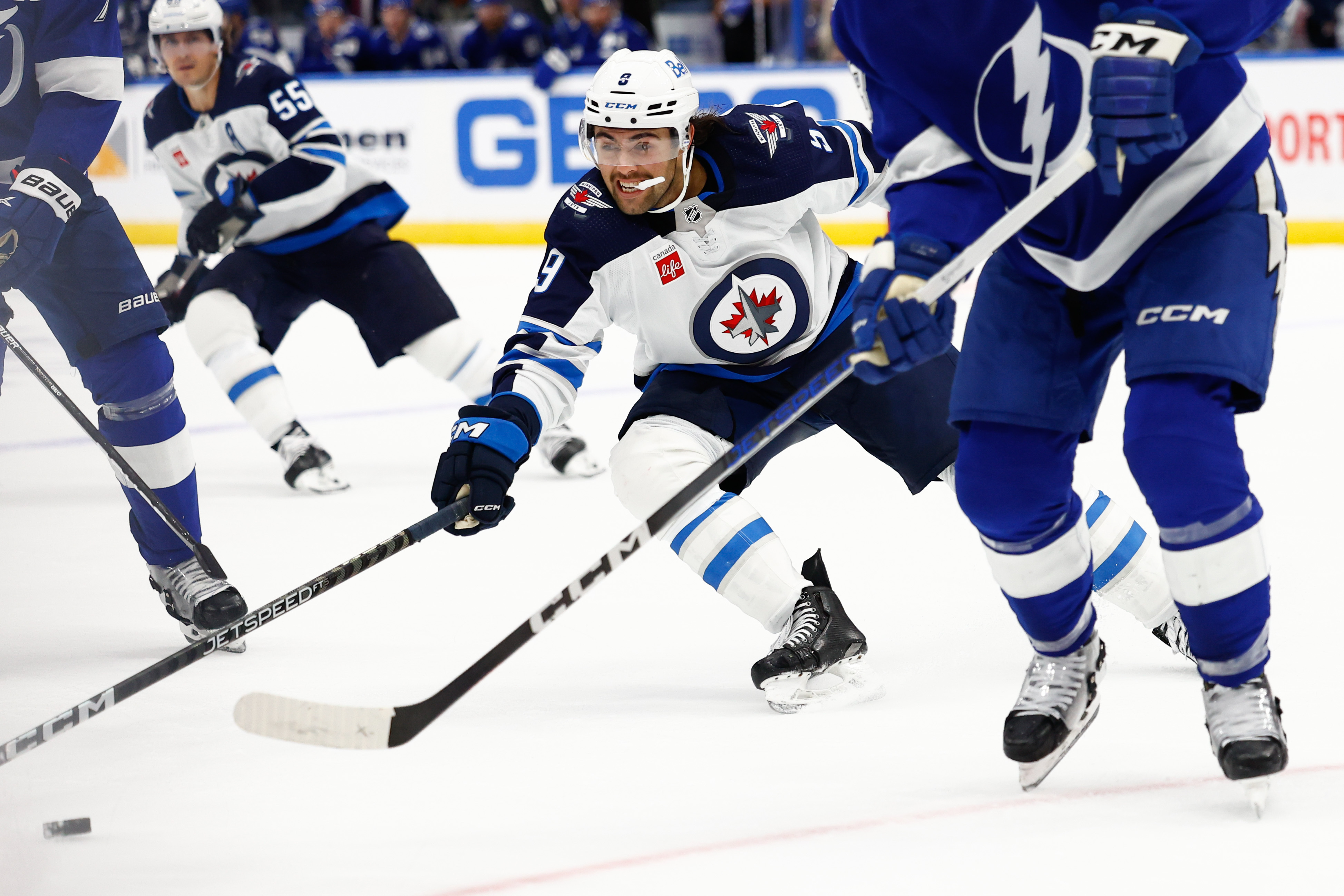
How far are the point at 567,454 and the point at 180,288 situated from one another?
115cm

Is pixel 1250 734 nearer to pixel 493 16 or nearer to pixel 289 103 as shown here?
pixel 289 103

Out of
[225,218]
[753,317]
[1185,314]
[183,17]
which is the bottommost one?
[225,218]

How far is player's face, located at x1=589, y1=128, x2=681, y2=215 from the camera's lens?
95.8 inches

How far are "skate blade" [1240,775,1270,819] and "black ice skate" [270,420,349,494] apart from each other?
2.81 meters

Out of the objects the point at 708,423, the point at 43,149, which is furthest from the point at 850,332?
the point at 43,149

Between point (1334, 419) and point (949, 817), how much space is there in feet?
9.41

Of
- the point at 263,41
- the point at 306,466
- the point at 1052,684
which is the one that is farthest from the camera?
the point at 263,41

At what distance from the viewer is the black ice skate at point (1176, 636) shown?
7.95 feet

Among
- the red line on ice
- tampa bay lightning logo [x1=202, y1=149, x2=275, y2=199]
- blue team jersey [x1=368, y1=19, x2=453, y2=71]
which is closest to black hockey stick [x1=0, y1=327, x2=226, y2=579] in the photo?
the red line on ice

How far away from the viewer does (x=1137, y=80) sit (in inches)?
66.4

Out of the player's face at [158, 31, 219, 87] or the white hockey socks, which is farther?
the player's face at [158, 31, 219, 87]

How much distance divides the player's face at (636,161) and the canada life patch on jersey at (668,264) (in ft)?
0.25

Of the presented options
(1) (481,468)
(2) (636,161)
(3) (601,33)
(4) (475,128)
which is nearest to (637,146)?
(2) (636,161)

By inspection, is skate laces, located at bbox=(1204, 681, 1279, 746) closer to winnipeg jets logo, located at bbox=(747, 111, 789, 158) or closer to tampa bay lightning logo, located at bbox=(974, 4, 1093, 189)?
tampa bay lightning logo, located at bbox=(974, 4, 1093, 189)
